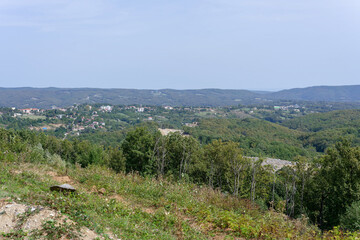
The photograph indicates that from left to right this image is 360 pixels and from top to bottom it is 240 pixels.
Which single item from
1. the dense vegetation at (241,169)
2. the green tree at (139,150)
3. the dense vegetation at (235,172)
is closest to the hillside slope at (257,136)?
the dense vegetation at (235,172)

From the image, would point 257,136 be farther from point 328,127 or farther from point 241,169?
point 241,169

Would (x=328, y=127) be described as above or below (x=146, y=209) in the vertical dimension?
below

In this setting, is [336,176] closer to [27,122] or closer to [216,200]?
[216,200]

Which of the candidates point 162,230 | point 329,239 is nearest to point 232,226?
point 162,230

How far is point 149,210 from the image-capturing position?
7445 millimetres

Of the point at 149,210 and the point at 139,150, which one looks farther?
the point at 139,150

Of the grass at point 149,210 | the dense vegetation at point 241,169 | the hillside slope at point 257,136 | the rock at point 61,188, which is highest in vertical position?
the rock at point 61,188

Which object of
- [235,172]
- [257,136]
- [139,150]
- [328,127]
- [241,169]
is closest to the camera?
[235,172]

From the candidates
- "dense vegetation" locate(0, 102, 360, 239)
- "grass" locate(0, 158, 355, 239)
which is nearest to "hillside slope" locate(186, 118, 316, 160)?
"dense vegetation" locate(0, 102, 360, 239)

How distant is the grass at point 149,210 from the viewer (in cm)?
592

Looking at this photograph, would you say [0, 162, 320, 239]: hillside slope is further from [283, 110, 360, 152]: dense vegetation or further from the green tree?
[283, 110, 360, 152]: dense vegetation

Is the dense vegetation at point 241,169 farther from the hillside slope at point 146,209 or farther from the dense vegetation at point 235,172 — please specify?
the hillside slope at point 146,209

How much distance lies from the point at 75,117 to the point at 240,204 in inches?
6799

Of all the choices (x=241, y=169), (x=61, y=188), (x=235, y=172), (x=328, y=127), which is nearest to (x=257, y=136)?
(x=328, y=127)
